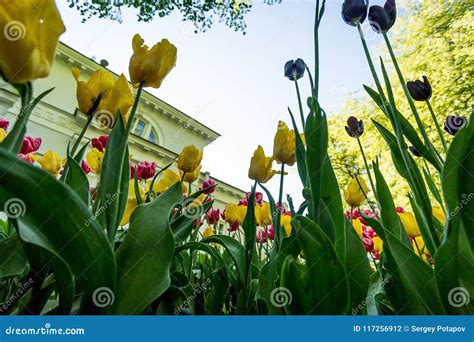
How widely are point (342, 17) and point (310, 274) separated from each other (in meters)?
0.62

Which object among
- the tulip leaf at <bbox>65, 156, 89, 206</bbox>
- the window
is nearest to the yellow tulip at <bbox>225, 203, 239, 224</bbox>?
the tulip leaf at <bbox>65, 156, 89, 206</bbox>

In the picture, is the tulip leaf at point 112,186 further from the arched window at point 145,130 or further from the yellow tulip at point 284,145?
the arched window at point 145,130

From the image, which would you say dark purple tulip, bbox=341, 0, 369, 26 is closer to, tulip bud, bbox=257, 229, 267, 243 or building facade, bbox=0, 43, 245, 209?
tulip bud, bbox=257, 229, 267, 243

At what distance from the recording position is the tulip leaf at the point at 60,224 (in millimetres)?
338

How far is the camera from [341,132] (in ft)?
23.0

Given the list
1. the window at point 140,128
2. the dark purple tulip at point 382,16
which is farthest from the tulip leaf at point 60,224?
the window at point 140,128

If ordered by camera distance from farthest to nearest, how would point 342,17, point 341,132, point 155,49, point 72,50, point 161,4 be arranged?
point 72,50 → point 341,132 → point 161,4 → point 342,17 → point 155,49

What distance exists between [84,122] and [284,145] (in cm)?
781

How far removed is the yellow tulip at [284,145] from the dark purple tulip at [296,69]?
0.14 m

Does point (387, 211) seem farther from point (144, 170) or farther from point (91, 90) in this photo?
point (144, 170)

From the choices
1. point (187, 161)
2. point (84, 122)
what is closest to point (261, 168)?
point (187, 161)

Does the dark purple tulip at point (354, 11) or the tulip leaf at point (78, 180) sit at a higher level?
the dark purple tulip at point (354, 11)
